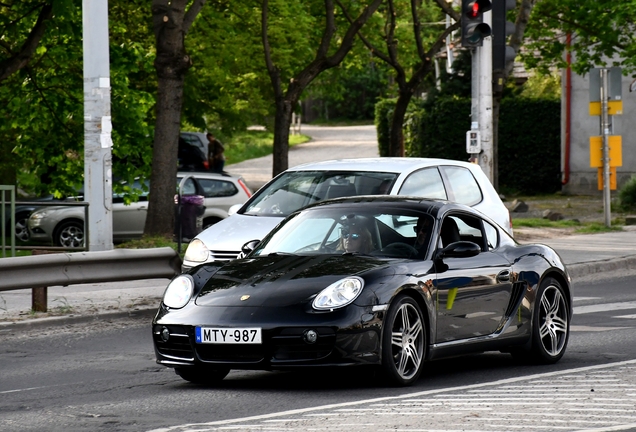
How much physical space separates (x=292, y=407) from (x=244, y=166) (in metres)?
46.1

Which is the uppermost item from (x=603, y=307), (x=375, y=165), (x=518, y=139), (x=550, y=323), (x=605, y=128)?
(x=518, y=139)

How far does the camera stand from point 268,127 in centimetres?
4175

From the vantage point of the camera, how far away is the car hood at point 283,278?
7.95m

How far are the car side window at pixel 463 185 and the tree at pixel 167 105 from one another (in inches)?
Result: 260

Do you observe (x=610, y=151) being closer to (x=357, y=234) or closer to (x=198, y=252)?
(x=198, y=252)

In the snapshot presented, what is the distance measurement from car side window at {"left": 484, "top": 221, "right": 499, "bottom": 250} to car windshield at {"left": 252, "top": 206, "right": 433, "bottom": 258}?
668 millimetres

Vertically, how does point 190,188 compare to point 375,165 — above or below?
below

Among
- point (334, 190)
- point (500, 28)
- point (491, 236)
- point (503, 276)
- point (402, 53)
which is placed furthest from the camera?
point (402, 53)

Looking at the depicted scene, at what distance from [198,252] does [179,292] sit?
4.29 m

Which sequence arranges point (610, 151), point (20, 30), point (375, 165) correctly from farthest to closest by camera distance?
1. point (20, 30)
2. point (610, 151)
3. point (375, 165)

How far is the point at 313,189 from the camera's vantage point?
1341 centimetres

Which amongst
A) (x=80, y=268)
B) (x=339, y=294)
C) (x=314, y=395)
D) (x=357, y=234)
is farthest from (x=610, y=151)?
(x=314, y=395)

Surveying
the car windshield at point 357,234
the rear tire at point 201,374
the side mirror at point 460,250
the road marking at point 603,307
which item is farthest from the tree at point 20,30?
the side mirror at point 460,250

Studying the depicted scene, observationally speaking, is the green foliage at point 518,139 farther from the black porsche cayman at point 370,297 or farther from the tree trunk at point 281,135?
the black porsche cayman at point 370,297
